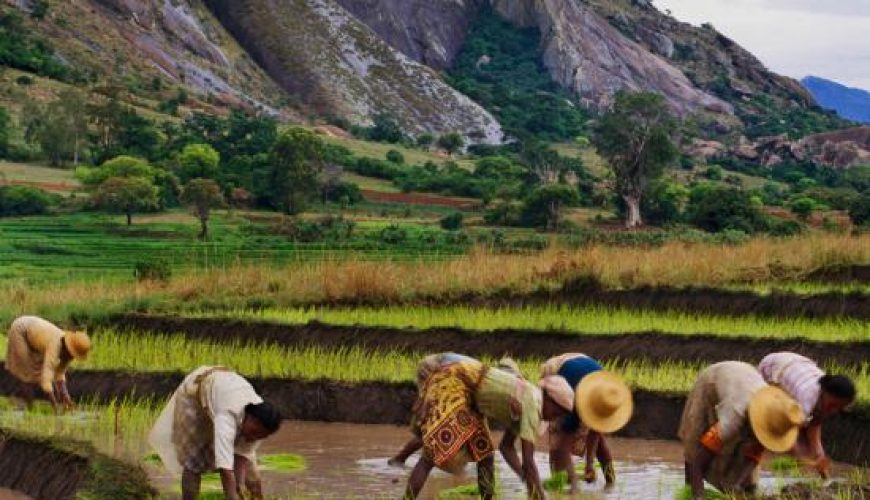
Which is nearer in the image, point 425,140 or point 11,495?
point 11,495

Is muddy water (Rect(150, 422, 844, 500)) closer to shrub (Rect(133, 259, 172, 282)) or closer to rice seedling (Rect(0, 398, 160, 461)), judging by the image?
rice seedling (Rect(0, 398, 160, 461))

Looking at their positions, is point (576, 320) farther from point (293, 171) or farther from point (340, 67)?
point (340, 67)

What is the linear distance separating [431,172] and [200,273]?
42.4 m

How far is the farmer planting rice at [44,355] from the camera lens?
14461 mm

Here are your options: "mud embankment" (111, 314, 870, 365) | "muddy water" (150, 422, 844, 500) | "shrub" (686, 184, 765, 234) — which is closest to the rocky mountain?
"shrub" (686, 184, 765, 234)

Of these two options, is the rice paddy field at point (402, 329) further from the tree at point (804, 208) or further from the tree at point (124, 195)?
the tree at point (804, 208)

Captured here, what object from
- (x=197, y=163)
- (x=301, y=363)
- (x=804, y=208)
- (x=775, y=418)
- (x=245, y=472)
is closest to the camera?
(x=775, y=418)

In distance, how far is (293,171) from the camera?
51938mm

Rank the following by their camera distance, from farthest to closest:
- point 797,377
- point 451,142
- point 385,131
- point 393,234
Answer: point 451,142 → point 385,131 → point 393,234 → point 797,377

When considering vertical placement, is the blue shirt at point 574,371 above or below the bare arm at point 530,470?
above

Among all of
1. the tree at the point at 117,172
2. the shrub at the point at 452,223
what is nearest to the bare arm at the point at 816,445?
the shrub at the point at 452,223

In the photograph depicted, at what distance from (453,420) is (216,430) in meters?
1.62

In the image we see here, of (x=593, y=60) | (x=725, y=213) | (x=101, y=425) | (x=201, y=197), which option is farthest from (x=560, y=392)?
(x=593, y=60)

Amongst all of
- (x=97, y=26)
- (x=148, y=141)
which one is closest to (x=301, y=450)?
(x=148, y=141)
